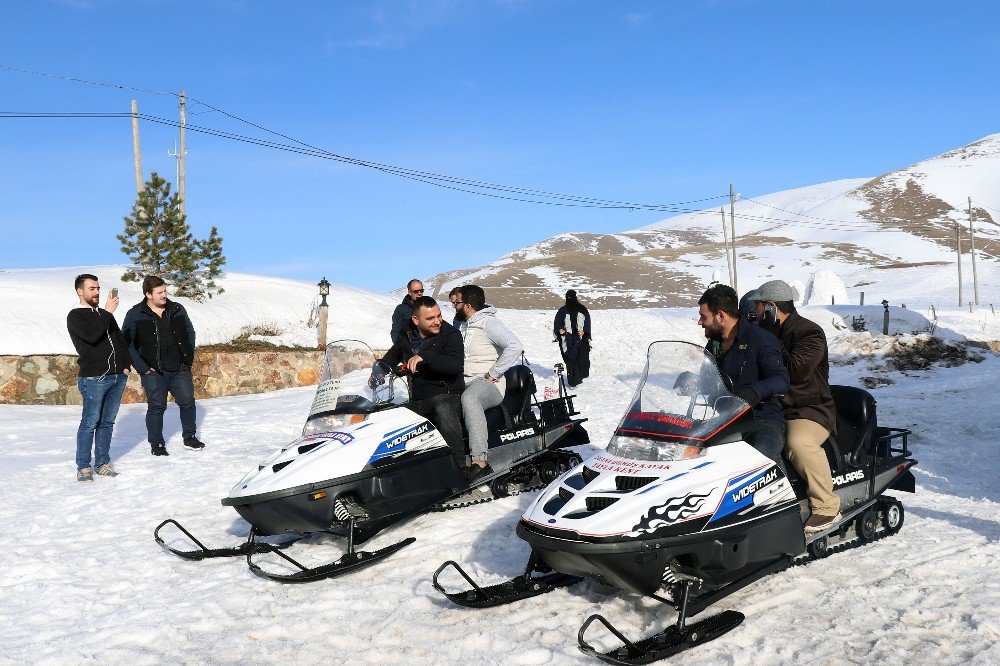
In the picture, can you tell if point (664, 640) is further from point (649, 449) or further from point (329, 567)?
point (329, 567)

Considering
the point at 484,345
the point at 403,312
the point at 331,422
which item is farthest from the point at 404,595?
the point at 403,312

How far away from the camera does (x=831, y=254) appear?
→ 91875 millimetres

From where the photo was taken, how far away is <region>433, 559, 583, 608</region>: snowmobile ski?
4625mm

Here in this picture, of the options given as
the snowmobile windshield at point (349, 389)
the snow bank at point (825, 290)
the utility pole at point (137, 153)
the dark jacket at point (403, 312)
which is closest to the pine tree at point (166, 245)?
the utility pole at point (137, 153)

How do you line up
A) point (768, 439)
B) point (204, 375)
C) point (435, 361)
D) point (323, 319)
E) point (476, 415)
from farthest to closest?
point (323, 319), point (204, 375), point (476, 415), point (435, 361), point (768, 439)

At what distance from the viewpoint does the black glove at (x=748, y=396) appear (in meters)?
4.71

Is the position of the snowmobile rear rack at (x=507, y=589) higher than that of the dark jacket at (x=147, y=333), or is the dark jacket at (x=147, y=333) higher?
the dark jacket at (x=147, y=333)

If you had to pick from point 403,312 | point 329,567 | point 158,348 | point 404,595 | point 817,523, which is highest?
point 403,312

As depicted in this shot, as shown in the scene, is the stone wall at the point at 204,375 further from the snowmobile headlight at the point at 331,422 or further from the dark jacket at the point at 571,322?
the snowmobile headlight at the point at 331,422

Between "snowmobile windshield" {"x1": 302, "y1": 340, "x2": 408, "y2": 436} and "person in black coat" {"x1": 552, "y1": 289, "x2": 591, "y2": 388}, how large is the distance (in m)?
8.22

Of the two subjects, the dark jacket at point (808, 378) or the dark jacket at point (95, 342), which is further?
the dark jacket at point (95, 342)

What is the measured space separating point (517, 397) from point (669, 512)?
3577 millimetres

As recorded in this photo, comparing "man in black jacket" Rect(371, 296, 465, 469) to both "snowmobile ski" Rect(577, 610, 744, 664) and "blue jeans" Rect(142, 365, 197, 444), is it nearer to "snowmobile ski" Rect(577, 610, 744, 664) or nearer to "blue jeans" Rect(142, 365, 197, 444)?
"snowmobile ski" Rect(577, 610, 744, 664)

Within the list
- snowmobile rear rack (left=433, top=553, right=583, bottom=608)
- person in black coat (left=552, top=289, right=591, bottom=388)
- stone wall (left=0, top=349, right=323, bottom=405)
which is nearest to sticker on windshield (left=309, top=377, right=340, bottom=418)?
snowmobile rear rack (left=433, top=553, right=583, bottom=608)
